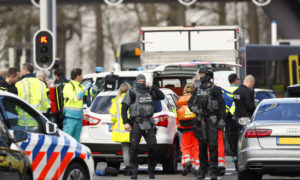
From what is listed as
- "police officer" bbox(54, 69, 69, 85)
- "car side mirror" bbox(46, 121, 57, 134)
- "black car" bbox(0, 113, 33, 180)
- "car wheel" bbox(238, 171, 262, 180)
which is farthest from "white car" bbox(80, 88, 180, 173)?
"black car" bbox(0, 113, 33, 180)

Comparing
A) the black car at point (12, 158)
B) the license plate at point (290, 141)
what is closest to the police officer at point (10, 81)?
the license plate at point (290, 141)

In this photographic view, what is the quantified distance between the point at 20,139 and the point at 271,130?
14.2ft

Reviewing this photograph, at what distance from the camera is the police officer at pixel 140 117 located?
48.4ft

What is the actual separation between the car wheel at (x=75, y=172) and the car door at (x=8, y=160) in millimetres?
1520

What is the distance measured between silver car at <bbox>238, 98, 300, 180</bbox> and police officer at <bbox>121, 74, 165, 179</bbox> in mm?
2312

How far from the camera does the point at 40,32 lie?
69.3 feet

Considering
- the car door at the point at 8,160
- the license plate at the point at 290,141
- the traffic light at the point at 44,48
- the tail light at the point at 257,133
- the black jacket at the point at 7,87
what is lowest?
the license plate at the point at 290,141

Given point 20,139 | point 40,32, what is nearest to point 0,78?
point 40,32

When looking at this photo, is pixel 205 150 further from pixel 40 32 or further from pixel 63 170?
pixel 40 32

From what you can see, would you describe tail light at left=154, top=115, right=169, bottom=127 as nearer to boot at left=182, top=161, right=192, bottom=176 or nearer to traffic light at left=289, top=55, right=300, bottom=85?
boot at left=182, top=161, right=192, bottom=176

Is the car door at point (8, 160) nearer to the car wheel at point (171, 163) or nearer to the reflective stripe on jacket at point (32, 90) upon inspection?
the reflective stripe on jacket at point (32, 90)

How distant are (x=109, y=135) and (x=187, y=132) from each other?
1314mm

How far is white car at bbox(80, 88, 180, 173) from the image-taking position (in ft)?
51.1

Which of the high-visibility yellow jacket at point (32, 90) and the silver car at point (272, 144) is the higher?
the high-visibility yellow jacket at point (32, 90)
